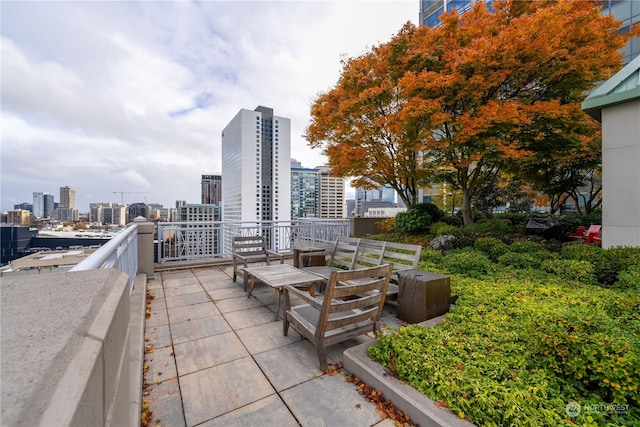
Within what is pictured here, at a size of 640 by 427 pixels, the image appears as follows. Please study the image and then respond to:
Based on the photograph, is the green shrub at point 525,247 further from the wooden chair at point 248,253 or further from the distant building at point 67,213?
the distant building at point 67,213

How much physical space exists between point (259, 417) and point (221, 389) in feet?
1.77

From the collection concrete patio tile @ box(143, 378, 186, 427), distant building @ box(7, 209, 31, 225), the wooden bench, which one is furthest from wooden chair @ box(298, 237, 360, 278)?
distant building @ box(7, 209, 31, 225)

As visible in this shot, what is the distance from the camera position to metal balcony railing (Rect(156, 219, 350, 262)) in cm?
737

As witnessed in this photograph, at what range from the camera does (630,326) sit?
278 centimetres

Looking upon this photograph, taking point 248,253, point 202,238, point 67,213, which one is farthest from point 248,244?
point 67,213

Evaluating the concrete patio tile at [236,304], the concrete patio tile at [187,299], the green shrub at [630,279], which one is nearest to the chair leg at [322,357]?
the concrete patio tile at [236,304]

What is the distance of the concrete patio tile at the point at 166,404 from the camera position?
2.19 m

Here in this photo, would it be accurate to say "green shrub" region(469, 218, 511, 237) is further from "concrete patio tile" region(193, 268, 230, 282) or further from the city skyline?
"concrete patio tile" region(193, 268, 230, 282)

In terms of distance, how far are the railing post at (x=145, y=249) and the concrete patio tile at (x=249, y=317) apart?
10.2 ft

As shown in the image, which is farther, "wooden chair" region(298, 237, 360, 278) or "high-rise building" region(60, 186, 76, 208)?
"high-rise building" region(60, 186, 76, 208)

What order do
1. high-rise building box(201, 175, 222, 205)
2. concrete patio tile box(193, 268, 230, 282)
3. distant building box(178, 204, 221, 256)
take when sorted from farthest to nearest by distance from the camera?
high-rise building box(201, 175, 222, 205) < distant building box(178, 204, 221, 256) < concrete patio tile box(193, 268, 230, 282)

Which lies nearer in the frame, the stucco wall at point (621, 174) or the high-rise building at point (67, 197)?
the stucco wall at point (621, 174)

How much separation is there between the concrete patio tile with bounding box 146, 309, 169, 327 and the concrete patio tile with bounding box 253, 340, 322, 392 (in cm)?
175

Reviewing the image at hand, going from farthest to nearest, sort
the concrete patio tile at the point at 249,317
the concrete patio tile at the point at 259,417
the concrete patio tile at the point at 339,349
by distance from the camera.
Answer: the concrete patio tile at the point at 249,317, the concrete patio tile at the point at 339,349, the concrete patio tile at the point at 259,417
